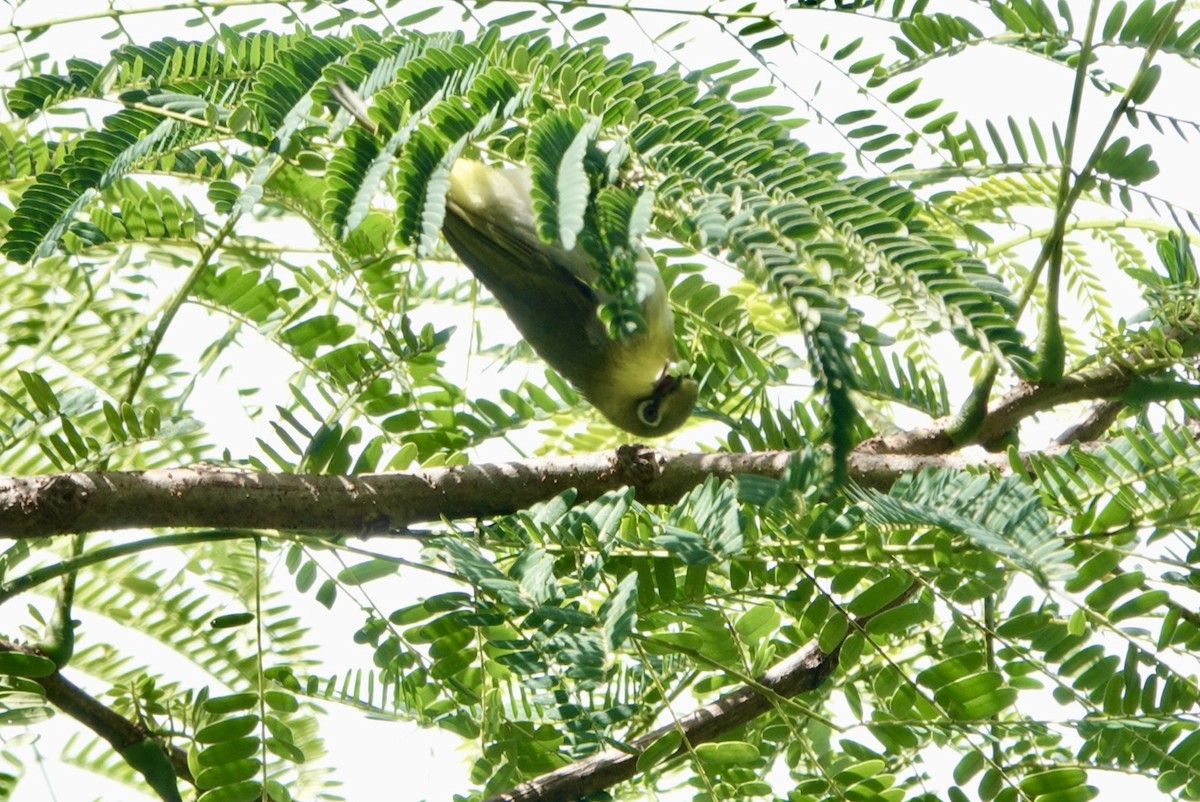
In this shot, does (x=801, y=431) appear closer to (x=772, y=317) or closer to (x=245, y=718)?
(x=772, y=317)

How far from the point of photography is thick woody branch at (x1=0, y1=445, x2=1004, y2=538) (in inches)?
43.3

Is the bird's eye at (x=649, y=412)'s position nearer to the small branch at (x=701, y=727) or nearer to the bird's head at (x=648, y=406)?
the bird's head at (x=648, y=406)

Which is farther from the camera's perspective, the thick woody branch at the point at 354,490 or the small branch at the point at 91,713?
the small branch at the point at 91,713

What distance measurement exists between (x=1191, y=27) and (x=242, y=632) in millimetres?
1297

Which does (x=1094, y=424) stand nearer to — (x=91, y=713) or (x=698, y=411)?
(x=698, y=411)

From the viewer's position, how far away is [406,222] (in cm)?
87

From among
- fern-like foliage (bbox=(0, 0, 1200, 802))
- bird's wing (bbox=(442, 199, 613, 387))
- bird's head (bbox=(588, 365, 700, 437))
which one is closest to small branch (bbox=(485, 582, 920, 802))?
fern-like foliage (bbox=(0, 0, 1200, 802))

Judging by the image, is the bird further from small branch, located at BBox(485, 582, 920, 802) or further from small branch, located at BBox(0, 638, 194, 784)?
small branch, located at BBox(0, 638, 194, 784)

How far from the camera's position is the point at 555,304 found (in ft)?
6.67

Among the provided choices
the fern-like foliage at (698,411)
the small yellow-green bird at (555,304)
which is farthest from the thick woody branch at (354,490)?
the small yellow-green bird at (555,304)

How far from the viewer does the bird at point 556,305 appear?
1.92 meters

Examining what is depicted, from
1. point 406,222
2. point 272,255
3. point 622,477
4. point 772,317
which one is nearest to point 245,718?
point 622,477

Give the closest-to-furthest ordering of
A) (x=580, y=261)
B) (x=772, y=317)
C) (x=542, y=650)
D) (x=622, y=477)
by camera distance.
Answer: (x=542, y=650) < (x=622, y=477) < (x=772, y=317) < (x=580, y=261)

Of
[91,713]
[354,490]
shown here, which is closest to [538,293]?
[354,490]
